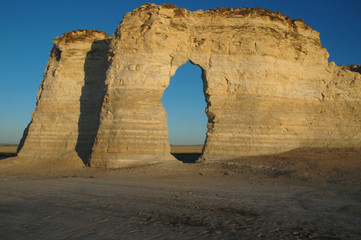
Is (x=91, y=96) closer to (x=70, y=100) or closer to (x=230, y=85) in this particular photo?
(x=70, y=100)

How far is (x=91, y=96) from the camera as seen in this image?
15484 mm

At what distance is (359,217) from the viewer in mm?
4641

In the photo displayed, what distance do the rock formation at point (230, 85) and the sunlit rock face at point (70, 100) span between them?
2468 millimetres

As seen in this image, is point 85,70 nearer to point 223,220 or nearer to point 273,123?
point 273,123

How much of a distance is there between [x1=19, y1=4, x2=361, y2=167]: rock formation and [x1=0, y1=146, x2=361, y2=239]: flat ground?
2.06 metres

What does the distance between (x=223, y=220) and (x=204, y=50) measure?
9.87 m

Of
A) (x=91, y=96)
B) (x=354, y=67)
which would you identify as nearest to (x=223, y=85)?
(x=91, y=96)

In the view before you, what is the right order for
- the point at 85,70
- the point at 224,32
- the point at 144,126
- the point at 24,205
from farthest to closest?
the point at 85,70, the point at 224,32, the point at 144,126, the point at 24,205

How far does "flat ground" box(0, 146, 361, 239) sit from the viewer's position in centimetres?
400

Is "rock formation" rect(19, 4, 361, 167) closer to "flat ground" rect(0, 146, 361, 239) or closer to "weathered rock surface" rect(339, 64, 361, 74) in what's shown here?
"flat ground" rect(0, 146, 361, 239)

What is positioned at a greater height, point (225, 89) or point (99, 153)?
point (225, 89)

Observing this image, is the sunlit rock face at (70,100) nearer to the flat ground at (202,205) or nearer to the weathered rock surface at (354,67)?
the flat ground at (202,205)

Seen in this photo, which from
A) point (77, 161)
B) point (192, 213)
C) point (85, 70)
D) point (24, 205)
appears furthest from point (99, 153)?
point (192, 213)

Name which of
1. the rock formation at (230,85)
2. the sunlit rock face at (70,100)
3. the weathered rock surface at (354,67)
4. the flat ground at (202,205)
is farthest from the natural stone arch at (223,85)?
the weathered rock surface at (354,67)
